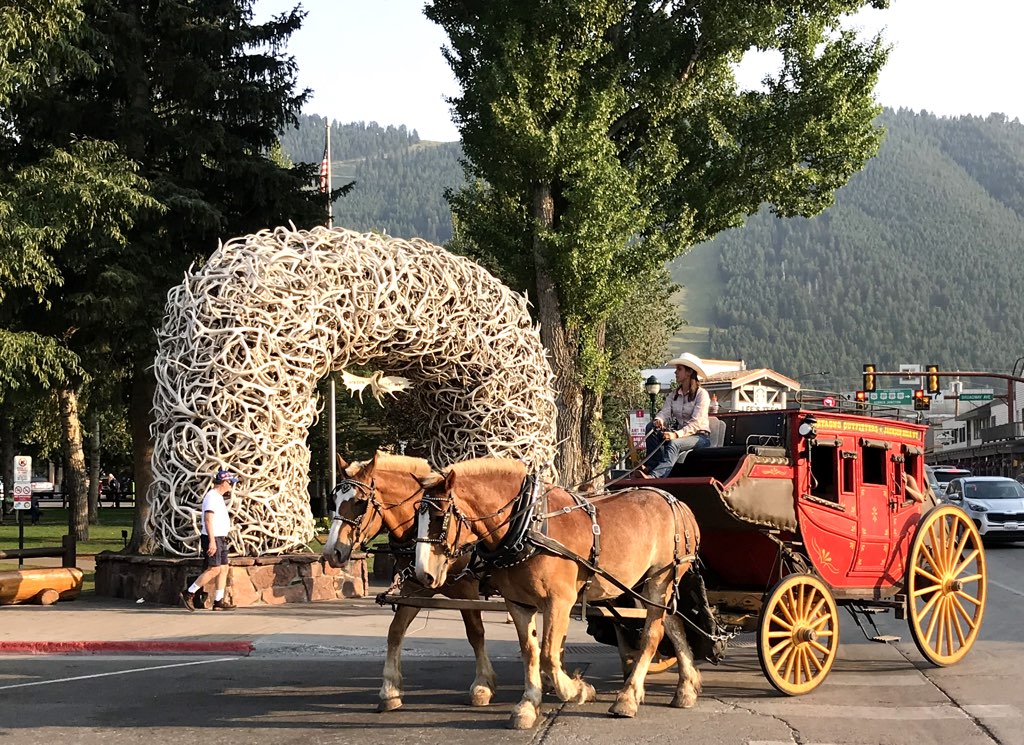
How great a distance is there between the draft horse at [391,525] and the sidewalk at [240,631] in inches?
117

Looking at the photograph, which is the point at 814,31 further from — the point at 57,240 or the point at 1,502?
the point at 1,502

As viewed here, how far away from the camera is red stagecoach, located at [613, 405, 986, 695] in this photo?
10.2 meters

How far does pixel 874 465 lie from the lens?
11617 millimetres

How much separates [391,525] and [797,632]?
3.54 metres

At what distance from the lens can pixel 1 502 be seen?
1989 inches

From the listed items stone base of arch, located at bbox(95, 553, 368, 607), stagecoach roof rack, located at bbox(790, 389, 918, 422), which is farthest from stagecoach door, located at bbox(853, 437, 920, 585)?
stone base of arch, located at bbox(95, 553, 368, 607)

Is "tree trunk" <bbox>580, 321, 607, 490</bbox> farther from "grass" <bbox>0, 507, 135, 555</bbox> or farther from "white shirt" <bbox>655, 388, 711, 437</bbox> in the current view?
"white shirt" <bbox>655, 388, 711, 437</bbox>

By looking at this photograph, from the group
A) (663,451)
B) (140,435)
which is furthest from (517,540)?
(140,435)

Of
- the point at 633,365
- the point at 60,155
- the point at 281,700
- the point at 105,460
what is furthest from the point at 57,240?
the point at 105,460

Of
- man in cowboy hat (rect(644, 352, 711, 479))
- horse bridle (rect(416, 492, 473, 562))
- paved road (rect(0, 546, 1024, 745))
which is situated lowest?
paved road (rect(0, 546, 1024, 745))

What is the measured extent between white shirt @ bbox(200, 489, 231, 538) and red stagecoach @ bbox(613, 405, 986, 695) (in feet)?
22.2

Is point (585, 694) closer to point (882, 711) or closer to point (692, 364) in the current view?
point (882, 711)

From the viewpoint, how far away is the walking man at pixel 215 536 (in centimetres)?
1566

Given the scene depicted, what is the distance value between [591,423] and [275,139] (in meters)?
9.29
